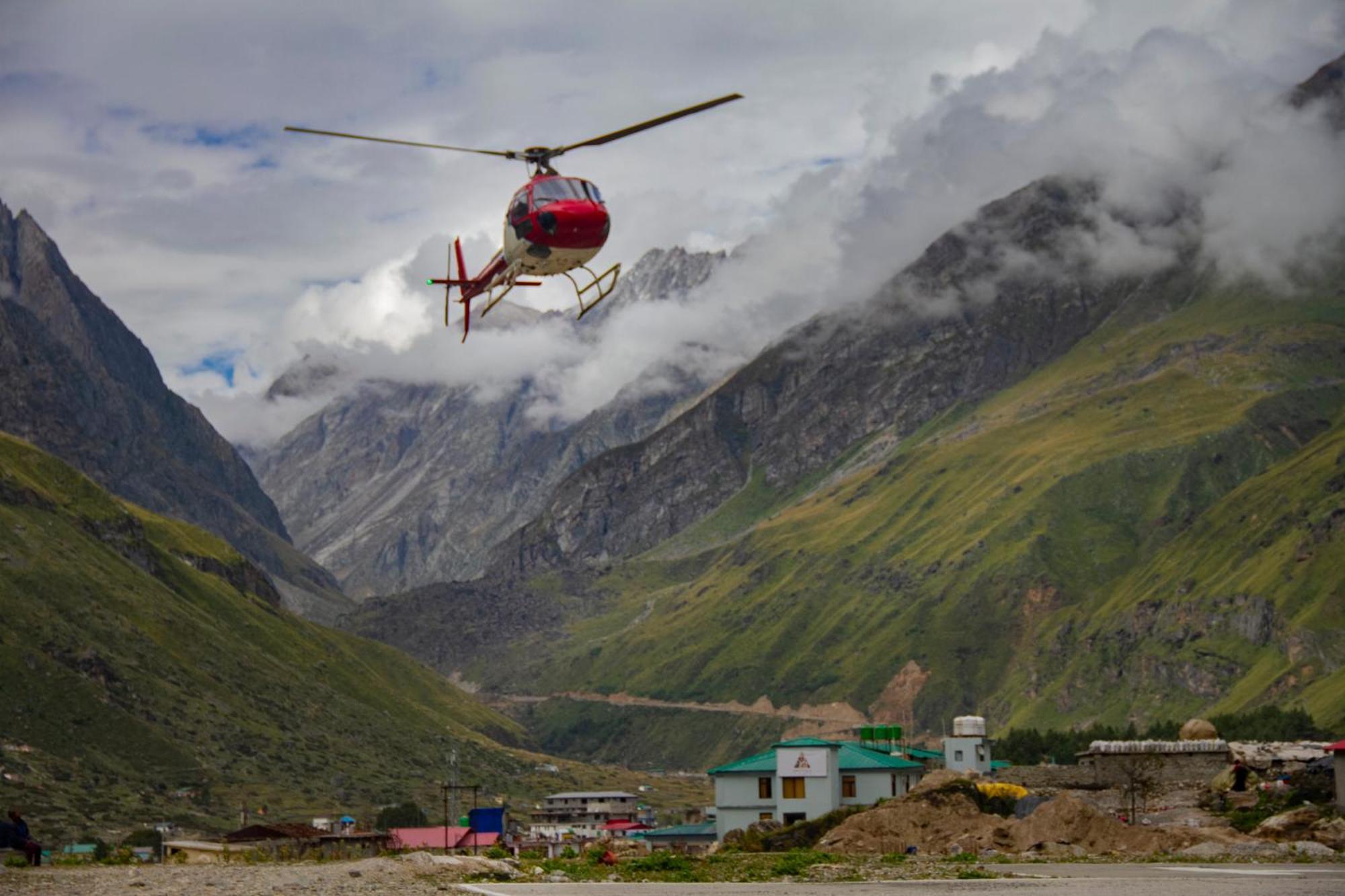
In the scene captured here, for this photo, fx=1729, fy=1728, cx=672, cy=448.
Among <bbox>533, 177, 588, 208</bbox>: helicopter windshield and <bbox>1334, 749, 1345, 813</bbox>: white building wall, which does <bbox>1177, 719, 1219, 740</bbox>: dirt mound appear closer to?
<bbox>1334, 749, 1345, 813</bbox>: white building wall

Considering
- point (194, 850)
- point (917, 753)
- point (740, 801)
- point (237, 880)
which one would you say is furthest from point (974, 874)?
point (917, 753)

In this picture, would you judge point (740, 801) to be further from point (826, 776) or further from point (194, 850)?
point (194, 850)

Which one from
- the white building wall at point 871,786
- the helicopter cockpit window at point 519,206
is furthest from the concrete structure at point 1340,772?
the helicopter cockpit window at point 519,206

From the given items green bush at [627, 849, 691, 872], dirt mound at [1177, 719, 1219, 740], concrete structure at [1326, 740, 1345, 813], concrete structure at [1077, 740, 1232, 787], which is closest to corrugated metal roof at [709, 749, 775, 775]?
concrete structure at [1077, 740, 1232, 787]

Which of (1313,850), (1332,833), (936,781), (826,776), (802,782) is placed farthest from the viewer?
(802,782)

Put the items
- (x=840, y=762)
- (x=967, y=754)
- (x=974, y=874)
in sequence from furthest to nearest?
(x=967, y=754)
(x=840, y=762)
(x=974, y=874)
